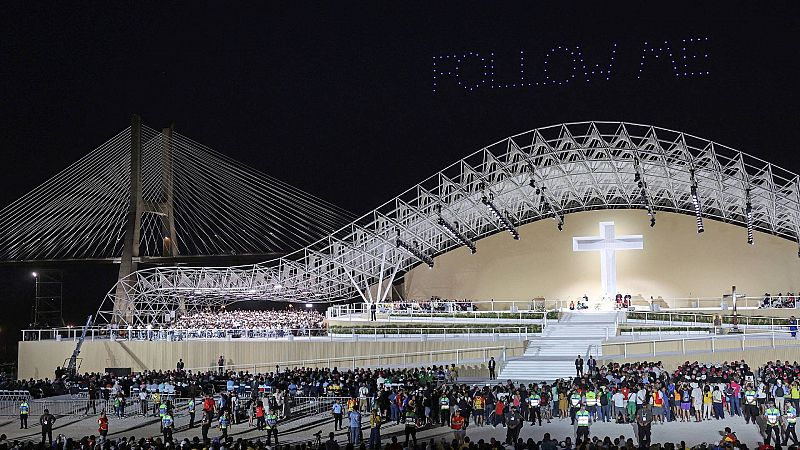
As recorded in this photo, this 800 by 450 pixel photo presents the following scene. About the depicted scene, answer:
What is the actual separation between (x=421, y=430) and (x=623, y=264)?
39553mm

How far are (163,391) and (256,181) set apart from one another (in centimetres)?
3633

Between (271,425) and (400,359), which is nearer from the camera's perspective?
(271,425)

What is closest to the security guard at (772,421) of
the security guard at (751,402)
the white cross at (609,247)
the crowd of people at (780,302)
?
the security guard at (751,402)

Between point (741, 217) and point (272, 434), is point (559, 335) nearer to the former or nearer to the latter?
point (272, 434)

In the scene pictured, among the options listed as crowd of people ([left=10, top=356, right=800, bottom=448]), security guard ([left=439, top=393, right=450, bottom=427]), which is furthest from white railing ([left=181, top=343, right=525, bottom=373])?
security guard ([left=439, top=393, right=450, bottom=427])

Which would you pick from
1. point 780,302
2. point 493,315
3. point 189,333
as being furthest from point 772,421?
point 189,333

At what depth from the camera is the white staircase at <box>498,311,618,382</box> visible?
30859 mm

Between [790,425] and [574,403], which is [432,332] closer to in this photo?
[574,403]

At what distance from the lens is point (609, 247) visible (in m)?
56.9

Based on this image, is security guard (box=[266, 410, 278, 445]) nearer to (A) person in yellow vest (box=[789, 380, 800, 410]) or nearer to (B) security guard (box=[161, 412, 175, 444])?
(B) security guard (box=[161, 412, 175, 444])

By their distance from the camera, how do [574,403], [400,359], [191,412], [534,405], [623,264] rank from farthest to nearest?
[623,264]
[400,359]
[191,412]
[534,405]
[574,403]

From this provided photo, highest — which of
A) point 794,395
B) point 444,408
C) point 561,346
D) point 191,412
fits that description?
point 561,346

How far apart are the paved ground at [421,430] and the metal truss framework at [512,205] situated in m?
25.9

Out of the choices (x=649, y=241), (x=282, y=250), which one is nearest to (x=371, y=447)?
(x=649, y=241)
